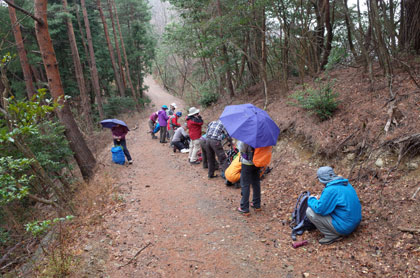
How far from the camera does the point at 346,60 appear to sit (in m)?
9.36

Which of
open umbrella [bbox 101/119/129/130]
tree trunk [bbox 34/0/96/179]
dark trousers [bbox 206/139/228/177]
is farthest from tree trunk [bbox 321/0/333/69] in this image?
tree trunk [bbox 34/0/96/179]

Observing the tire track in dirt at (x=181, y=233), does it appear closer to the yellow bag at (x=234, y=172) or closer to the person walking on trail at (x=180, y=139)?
the yellow bag at (x=234, y=172)

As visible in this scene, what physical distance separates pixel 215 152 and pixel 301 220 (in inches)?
125

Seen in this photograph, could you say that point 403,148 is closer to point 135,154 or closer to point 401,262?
point 401,262

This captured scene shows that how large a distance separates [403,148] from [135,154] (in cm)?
931

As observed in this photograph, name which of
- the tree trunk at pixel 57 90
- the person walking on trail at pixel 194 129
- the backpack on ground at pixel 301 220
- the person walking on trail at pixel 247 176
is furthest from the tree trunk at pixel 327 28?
the tree trunk at pixel 57 90

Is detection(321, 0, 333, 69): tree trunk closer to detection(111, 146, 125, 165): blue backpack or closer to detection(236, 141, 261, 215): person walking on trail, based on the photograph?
detection(236, 141, 261, 215): person walking on trail

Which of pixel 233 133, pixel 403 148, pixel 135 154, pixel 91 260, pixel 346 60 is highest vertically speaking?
pixel 346 60

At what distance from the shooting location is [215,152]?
718cm

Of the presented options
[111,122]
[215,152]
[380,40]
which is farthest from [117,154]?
[380,40]

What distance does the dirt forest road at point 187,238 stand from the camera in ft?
12.3

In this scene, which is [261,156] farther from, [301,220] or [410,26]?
[410,26]

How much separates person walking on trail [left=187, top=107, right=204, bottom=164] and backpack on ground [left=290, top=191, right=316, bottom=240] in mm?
4374

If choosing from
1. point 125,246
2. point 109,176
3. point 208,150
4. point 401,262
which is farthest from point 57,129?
point 401,262
